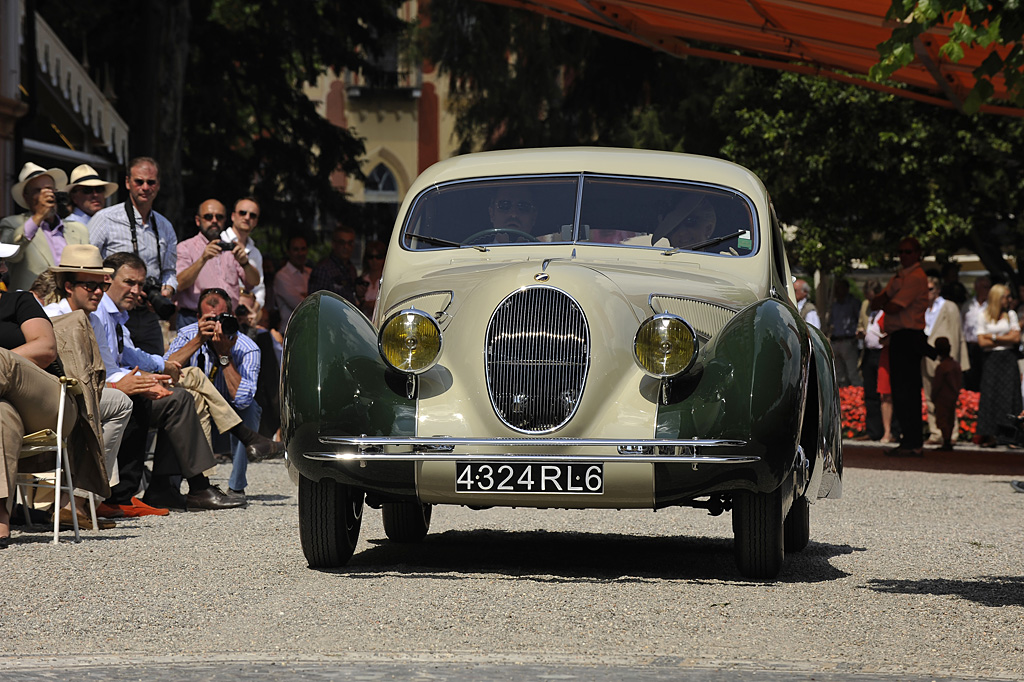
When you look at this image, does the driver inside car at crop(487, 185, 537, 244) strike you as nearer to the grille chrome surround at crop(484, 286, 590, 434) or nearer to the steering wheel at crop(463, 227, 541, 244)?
the steering wheel at crop(463, 227, 541, 244)

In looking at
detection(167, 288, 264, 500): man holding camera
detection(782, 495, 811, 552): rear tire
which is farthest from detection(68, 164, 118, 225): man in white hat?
detection(782, 495, 811, 552): rear tire

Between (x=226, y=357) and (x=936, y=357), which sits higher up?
(x=936, y=357)

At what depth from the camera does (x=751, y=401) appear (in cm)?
669

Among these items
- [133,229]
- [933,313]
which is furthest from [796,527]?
[933,313]

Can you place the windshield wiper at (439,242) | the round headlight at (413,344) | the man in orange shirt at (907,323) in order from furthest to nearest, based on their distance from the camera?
the man in orange shirt at (907,323), the windshield wiper at (439,242), the round headlight at (413,344)

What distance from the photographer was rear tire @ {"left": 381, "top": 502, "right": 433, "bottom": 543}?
26.9 feet

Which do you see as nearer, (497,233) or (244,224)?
(497,233)

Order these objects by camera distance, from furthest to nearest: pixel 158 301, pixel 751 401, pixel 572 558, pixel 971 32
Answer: pixel 158 301 → pixel 572 558 → pixel 751 401 → pixel 971 32

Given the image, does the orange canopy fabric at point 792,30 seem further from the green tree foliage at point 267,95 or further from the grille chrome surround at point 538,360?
the green tree foliage at point 267,95

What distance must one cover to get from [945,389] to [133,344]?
9.68m

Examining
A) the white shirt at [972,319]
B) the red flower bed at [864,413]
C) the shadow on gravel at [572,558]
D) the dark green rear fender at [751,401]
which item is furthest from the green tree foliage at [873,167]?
the dark green rear fender at [751,401]

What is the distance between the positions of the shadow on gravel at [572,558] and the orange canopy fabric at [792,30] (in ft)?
16.9

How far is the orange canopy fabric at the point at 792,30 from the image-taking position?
41.2 feet

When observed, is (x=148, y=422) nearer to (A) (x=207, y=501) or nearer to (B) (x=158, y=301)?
(A) (x=207, y=501)
